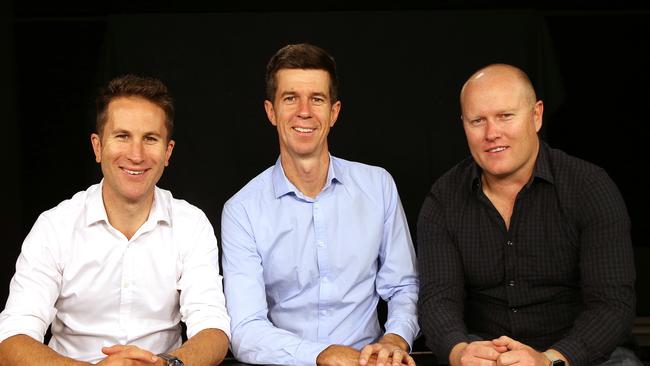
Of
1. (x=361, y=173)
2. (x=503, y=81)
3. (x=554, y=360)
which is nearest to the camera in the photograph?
(x=554, y=360)

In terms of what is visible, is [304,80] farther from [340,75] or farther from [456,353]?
[456,353]

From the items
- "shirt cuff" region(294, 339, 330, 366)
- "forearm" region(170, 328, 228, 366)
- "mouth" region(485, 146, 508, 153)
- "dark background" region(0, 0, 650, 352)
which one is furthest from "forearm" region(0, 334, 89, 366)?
"mouth" region(485, 146, 508, 153)

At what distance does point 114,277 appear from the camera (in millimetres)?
3154

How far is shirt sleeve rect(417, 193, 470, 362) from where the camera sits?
3.17 metres

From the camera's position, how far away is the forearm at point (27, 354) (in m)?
2.88

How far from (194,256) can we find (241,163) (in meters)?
0.85

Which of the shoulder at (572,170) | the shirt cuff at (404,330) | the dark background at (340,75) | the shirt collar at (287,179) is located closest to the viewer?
the shoulder at (572,170)

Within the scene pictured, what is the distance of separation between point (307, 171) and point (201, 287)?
54 centimetres

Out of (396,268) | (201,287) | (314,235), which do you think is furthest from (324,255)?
(201,287)

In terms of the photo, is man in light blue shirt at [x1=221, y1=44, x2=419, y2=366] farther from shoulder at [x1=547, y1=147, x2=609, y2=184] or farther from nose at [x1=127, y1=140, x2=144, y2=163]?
→ shoulder at [x1=547, y1=147, x2=609, y2=184]

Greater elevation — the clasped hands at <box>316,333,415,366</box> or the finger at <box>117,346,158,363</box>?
the finger at <box>117,346,158,363</box>

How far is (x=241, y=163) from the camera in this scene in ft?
13.1

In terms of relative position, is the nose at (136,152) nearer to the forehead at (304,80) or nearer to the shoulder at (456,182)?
the forehead at (304,80)

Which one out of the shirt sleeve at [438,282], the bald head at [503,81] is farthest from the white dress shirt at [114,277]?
the bald head at [503,81]
